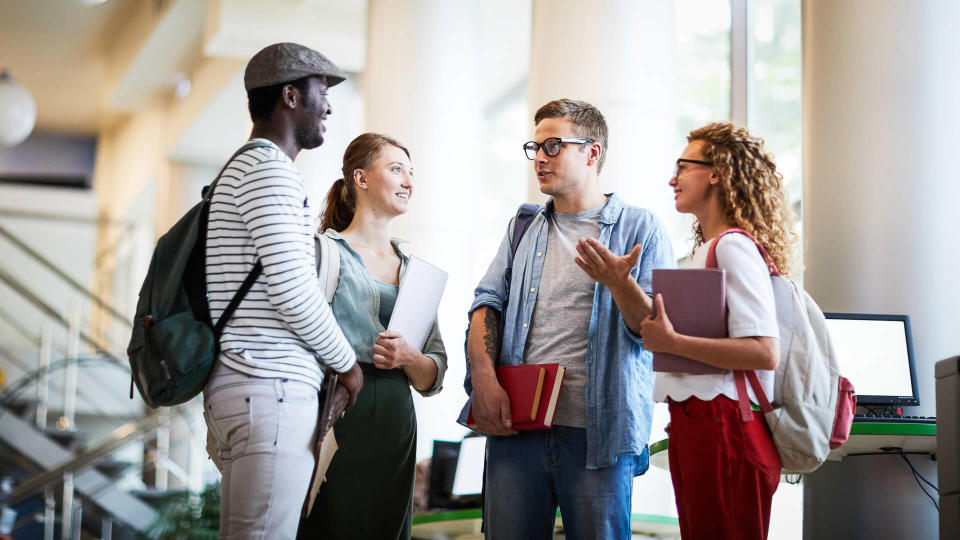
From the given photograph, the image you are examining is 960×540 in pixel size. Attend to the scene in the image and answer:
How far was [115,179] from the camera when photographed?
1463 cm

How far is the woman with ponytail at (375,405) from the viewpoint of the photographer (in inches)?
115

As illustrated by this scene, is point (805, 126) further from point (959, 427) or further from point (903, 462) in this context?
point (959, 427)

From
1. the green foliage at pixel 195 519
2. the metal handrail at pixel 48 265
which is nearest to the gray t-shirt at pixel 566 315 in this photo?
the green foliage at pixel 195 519

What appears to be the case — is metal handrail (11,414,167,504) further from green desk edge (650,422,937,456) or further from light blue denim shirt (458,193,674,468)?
green desk edge (650,422,937,456)

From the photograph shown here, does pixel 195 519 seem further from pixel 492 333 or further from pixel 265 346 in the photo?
pixel 265 346

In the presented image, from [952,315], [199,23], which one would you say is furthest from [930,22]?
[199,23]

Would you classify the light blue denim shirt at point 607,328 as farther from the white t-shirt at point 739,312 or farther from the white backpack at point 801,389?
the white backpack at point 801,389

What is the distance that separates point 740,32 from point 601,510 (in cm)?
409

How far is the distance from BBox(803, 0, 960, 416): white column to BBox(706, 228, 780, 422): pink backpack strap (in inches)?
48.9

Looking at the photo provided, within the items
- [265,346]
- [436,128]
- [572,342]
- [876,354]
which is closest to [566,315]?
[572,342]

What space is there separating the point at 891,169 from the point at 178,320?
2.49 metres

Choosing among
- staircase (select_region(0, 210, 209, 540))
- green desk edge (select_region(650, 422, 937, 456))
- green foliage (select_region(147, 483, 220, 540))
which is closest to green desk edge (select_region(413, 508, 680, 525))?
green desk edge (select_region(650, 422, 937, 456))

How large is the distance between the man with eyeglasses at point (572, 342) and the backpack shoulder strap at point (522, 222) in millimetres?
19

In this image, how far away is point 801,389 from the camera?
2.49m
